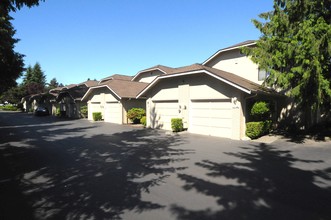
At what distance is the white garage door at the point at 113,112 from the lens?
24.6m

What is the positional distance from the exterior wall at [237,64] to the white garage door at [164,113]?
5.61 metres

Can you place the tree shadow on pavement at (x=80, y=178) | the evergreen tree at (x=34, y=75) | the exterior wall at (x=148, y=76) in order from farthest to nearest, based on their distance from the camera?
the evergreen tree at (x=34, y=75) < the exterior wall at (x=148, y=76) < the tree shadow on pavement at (x=80, y=178)

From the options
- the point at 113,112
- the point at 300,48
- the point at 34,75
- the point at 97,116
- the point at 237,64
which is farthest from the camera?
the point at 34,75

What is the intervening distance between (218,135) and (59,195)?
11351 millimetres

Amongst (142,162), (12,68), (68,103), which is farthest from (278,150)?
(68,103)

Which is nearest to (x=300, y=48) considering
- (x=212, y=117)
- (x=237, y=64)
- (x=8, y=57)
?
(x=212, y=117)

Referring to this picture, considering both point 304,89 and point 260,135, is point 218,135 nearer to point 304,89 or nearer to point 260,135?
point 260,135

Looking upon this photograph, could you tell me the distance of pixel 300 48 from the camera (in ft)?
38.5

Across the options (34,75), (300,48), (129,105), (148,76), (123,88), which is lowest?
(129,105)

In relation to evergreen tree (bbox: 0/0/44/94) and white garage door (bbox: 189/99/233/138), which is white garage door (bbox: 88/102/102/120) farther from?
white garage door (bbox: 189/99/233/138)

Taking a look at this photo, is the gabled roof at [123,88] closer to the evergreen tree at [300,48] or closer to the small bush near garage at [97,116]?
the small bush near garage at [97,116]

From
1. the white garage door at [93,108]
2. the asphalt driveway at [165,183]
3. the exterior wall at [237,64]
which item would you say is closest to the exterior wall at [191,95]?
the asphalt driveway at [165,183]

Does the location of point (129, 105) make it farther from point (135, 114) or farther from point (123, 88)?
point (123, 88)

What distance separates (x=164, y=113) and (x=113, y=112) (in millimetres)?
8577
